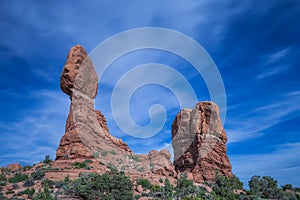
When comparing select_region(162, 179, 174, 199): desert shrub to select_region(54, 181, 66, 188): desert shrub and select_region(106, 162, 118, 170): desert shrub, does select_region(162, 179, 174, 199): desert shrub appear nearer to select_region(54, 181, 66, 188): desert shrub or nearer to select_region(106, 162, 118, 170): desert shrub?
select_region(106, 162, 118, 170): desert shrub

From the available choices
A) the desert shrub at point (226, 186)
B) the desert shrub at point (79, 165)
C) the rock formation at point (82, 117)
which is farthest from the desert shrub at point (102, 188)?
the desert shrub at point (226, 186)

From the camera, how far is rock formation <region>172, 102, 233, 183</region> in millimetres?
31391

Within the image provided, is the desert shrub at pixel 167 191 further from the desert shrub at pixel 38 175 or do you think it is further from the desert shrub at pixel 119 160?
the desert shrub at pixel 38 175

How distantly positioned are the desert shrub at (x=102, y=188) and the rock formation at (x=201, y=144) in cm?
1267

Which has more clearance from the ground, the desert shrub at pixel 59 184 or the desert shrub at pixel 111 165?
the desert shrub at pixel 111 165

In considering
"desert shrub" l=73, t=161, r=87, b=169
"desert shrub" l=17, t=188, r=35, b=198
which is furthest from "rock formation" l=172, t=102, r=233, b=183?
"desert shrub" l=17, t=188, r=35, b=198

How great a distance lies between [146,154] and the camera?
39656 millimetres

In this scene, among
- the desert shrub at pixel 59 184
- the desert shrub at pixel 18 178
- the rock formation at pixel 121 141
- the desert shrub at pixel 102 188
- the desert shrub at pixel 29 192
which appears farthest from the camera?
the rock formation at pixel 121 141

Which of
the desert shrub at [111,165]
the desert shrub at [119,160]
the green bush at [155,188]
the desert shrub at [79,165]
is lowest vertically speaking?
the green bush at [155,188]

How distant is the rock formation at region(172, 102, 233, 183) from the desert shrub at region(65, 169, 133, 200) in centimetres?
1267

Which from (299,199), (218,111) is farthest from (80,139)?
(299,199)

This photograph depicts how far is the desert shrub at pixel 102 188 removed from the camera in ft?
61.9

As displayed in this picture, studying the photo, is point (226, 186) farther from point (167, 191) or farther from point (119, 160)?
point (119, 160)

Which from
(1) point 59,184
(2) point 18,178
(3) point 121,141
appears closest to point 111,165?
(3) point 121,141
